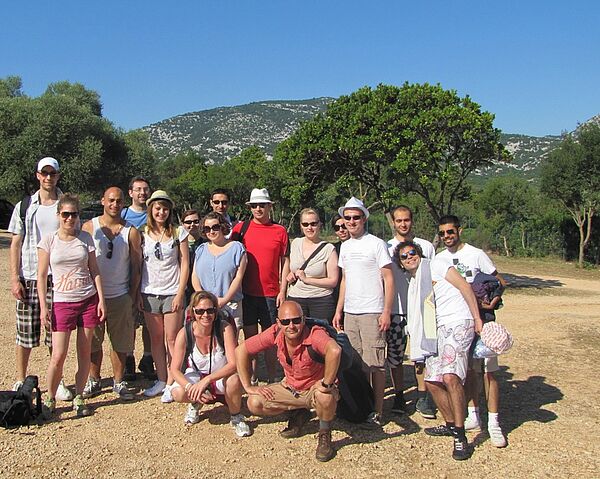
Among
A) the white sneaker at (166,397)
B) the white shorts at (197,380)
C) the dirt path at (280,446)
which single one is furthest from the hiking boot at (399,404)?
the white sneaker at (166,397)

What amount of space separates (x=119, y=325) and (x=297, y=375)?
6.07 ft

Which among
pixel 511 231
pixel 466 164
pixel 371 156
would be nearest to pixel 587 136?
pixel 511 231

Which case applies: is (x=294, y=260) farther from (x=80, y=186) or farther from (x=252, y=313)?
(x=80, y=186)

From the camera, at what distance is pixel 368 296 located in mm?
4824

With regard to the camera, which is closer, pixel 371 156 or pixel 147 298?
pixel 147 298

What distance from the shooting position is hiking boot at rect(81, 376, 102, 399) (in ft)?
17.8

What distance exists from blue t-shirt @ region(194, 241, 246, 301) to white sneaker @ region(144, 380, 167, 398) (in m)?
1.08

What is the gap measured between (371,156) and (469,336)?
33.1ft

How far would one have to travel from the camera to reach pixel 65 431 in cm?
465

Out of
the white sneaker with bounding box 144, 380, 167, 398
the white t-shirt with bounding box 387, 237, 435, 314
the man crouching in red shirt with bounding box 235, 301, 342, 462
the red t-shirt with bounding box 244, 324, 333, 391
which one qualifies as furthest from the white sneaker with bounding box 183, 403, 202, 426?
the white t-shirt with bounding box 387, 237, 435, 314

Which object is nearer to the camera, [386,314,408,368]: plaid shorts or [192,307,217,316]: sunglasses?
[192,307,217,316]: sunglasses

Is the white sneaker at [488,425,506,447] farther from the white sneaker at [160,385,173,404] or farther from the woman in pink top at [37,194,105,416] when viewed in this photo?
the woman in pink top at [37,194,105,416]

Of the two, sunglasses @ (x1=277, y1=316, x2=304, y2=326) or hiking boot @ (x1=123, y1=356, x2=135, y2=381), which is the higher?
sunglasses @ (x1=277, y1=316, x2=304, y2=326)

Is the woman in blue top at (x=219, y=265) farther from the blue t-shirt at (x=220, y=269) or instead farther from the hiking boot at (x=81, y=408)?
the hiking boot at (x=81, y=408)
